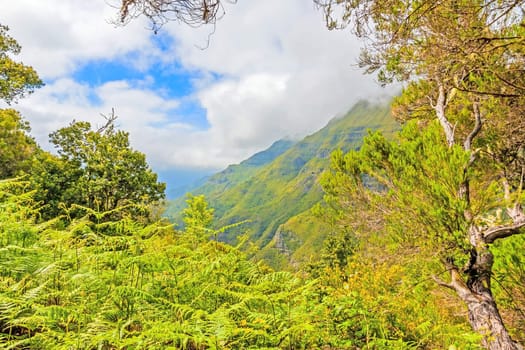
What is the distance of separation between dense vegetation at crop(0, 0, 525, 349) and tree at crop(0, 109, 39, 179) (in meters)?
11.3

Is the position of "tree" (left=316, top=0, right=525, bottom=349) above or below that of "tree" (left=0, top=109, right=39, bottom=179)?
below

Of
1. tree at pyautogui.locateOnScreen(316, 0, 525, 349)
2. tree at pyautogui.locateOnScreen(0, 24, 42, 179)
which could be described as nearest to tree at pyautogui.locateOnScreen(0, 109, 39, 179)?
tree at pyautogui.locateOnScreen(0, 24, 42, 179)

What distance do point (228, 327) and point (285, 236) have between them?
185m

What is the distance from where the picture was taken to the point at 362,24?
3.71m

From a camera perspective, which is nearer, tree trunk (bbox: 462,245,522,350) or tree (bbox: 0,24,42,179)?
tree trunk (bbox: 462,245,522,350)

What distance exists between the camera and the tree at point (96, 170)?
15.6 m

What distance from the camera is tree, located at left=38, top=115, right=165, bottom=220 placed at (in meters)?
15.6

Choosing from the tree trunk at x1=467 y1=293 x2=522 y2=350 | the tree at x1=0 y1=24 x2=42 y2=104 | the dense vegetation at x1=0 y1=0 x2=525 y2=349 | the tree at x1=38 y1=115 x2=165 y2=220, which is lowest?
the tree trunk at x1=467 y1=293 x2=522 y2=350

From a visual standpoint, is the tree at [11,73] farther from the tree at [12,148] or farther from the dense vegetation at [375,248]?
the dense vegetation at [375,248]

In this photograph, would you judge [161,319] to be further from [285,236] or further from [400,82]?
[285,236]

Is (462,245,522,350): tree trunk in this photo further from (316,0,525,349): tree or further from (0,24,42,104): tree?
(0,24,42,104): tree

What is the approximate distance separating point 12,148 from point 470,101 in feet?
66.3

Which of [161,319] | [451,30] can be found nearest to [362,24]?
[451,30]

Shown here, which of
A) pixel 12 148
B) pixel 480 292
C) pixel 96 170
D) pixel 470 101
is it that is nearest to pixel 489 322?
pixel 480 292
